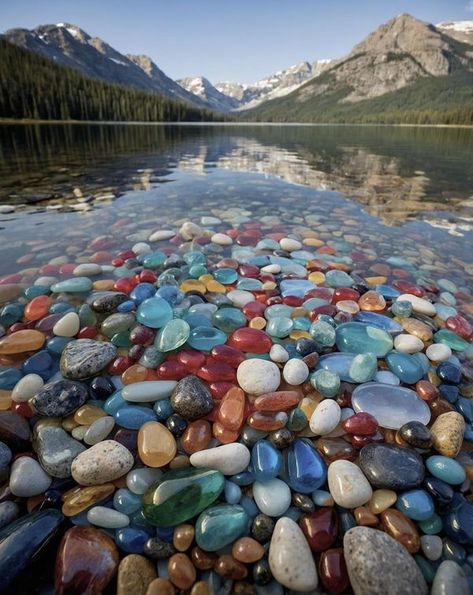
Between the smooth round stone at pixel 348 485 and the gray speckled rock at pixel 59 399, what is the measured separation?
164cm

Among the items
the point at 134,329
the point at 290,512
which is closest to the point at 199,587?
the point at 290,512

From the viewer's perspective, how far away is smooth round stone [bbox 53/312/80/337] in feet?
8.86

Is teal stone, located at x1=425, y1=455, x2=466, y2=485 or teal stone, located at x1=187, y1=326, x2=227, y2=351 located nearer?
teal stone, located at x1=425, y1=455, x2=466, y2=485

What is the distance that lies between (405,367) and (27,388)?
2.73 metres

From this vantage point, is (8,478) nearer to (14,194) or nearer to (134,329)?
(134,329)

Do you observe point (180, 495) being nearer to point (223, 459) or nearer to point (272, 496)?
point (223, 459)

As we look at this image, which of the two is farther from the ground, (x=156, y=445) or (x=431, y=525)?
(x=156, y=445)

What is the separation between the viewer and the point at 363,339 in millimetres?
2699

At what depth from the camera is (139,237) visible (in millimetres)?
5098

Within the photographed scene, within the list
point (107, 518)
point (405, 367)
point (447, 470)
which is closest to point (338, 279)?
point (405, 367)

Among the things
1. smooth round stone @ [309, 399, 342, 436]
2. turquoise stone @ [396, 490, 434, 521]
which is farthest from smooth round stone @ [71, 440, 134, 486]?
turquoise stone @ [396, 490, 434, 521]

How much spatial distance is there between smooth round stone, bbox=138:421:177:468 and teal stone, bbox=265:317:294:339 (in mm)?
1252

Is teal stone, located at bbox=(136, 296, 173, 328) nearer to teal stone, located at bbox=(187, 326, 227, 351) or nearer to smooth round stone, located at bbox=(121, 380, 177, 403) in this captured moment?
teal stone, located at bbox=(187, 326, 227, 351)

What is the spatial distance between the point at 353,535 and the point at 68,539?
1332mm
